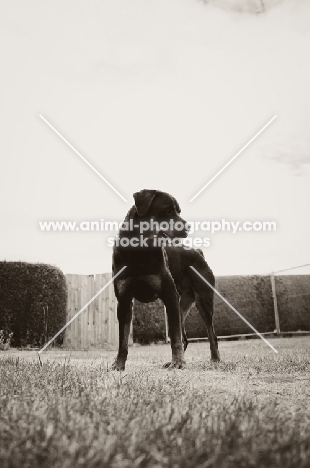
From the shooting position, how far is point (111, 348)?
39.2 feet

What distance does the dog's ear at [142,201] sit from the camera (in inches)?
186

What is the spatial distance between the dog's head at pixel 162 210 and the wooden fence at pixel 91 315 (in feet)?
26.0

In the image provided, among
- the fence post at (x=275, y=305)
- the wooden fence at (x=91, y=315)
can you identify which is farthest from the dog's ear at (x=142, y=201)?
the fence post at (x=275, y=305)

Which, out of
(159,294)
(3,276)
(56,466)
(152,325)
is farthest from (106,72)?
(152,325)

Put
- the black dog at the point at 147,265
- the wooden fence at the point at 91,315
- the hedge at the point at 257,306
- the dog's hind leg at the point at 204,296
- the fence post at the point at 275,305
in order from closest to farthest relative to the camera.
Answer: the black dog at the point at 147,265, the dog's hind leg at the point at 204,296, the wooden fence at the point at 91,315, the hedge at the point at 257,306, the fence post at the point at 275,305

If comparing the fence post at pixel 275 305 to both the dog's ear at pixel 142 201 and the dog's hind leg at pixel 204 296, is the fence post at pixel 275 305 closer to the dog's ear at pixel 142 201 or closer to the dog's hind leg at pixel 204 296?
the dog's hind leg at pixel 204 296

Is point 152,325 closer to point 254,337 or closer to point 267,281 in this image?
point 254,337

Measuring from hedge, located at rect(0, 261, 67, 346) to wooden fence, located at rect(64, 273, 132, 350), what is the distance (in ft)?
2.01

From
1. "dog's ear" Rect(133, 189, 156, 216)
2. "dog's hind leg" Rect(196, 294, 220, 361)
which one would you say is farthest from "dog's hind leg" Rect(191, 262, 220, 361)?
"dog's ear" Rect(133, 189, 156, 216)

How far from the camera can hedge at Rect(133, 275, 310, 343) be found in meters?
15.9

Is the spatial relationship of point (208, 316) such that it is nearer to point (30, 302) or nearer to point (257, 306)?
point (30, 302)

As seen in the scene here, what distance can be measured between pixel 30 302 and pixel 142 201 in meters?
8.00

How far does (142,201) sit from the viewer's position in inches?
187

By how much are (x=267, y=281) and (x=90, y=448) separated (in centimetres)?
1672
